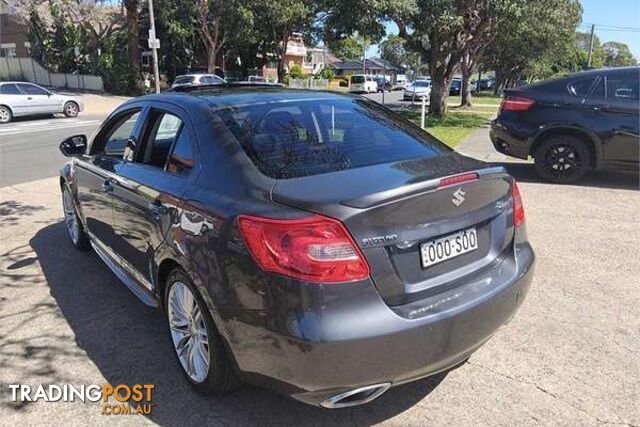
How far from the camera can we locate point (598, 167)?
7.91 m

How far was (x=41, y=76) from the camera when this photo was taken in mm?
38781

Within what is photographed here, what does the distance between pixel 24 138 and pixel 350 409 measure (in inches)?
643

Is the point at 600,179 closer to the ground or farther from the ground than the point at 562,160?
closer to the ground

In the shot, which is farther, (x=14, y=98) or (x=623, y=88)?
(x=14, y=98)

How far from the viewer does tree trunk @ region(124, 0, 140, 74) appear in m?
33.7

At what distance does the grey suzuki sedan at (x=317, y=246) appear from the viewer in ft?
7.77

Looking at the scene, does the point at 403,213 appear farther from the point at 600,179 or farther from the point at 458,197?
the point at 600,179

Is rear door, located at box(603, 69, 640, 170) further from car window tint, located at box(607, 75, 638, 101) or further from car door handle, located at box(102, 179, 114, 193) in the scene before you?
car door handle, located at box(102, 179, 114, 193)

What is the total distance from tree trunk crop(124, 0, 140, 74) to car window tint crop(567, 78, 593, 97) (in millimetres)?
31040

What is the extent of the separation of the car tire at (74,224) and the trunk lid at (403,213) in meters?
3.57

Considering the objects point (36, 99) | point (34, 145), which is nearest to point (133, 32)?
point (36, 99)

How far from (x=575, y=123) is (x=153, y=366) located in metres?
6.77

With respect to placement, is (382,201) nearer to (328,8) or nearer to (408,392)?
(408,392)

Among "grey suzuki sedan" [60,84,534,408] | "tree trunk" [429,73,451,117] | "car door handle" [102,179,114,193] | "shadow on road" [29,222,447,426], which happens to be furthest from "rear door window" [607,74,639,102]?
"tree trunk" [429,73,451,117]
